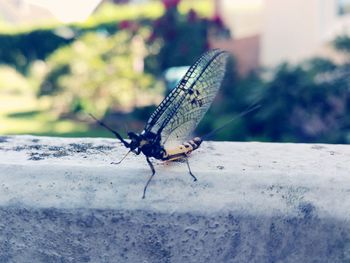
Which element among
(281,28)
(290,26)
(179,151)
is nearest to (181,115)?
(179,151)

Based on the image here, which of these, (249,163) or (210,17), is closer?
(249,163)

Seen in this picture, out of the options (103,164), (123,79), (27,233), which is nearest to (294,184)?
(103,164)

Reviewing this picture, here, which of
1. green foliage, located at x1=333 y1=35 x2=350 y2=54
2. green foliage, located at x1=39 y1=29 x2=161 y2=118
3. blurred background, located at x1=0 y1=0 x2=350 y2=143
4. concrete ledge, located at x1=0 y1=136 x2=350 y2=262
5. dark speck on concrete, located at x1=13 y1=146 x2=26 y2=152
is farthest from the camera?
green foliage, located at x1=39 y1=29 x2=161 y2=118

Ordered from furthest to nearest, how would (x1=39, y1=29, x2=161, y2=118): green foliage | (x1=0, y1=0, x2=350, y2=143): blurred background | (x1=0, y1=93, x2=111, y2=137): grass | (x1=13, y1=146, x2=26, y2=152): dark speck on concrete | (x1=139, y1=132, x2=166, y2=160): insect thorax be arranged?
1. (x1=39, y1=29, x2=161, y2=118): green foliage
2. (x1=0, y1=93, x2=111, y2=137): grass
3. (x1=0, y1=0, x2=350, y2=143): blurred background
4. (x1=13, y1=146, x2=26, y2=152): dark speck on concrete
5. (x1=139, y1=132, x2=166, y2=160): insect thorax

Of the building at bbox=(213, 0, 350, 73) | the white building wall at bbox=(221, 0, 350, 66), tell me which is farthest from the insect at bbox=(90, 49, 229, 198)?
the white building wall at bbox=(221, 0, 350, 66)

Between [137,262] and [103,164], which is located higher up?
[103,164]

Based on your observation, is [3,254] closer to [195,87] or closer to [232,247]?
[232,247]

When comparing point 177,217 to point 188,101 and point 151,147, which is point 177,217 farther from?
point 188,101

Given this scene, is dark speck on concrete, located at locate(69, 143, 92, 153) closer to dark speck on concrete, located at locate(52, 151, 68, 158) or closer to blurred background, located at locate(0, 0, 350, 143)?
dark speck on concrete, located at locate(52, 151, 68, 158)
